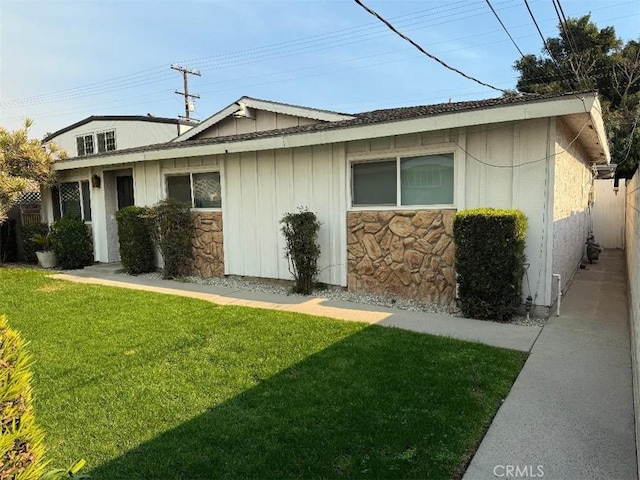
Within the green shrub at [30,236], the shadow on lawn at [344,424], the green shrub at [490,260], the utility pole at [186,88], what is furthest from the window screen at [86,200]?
the utility pole at [186,88]

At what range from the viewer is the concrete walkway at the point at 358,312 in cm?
525

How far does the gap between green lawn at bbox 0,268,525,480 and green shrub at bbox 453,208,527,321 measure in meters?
1.22

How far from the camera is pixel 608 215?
14688 millimetres

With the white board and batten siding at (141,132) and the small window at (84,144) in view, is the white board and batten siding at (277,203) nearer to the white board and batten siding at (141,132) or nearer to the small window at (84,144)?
the white board and batten siding at (141,132)

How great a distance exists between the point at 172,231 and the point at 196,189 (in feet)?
3.71

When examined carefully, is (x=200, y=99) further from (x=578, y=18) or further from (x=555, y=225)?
(x=555, y=225)

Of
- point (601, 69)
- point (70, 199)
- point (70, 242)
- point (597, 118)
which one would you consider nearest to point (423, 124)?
point (597, 118)

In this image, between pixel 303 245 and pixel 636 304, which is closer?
Answer: pixel 636 304

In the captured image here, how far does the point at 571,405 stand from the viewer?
353cm

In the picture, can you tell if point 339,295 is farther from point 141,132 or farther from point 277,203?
point 141,132

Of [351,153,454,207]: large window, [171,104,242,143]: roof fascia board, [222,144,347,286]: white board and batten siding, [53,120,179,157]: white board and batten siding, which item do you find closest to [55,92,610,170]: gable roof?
[222,144,347,286]: white board and batten siding

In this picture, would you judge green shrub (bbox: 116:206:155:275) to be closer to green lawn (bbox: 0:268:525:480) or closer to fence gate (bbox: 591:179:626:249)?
green lawn (bbox: 0:268:525:480)

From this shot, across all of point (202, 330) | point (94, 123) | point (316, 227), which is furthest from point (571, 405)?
point (94, 123)
